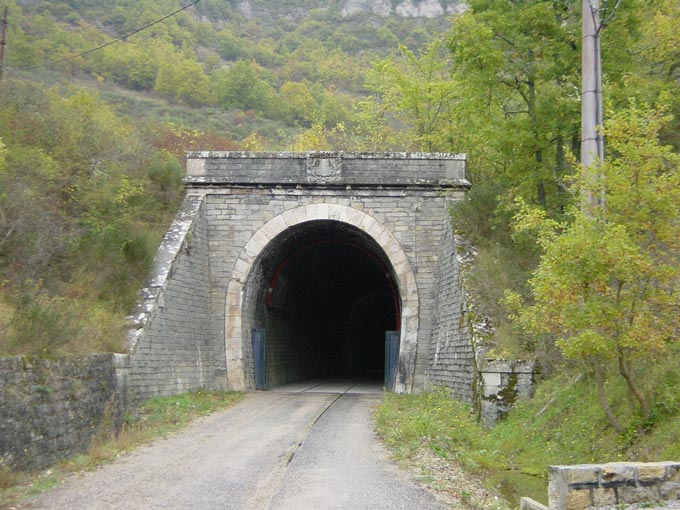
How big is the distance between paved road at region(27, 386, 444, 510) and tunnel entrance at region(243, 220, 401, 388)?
6.81m

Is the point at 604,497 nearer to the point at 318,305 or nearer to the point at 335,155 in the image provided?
the point at 335,155

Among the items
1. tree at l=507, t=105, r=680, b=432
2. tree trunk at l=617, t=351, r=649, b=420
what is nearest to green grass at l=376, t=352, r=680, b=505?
tree trunk at l=617, t=351, r=649, b=420

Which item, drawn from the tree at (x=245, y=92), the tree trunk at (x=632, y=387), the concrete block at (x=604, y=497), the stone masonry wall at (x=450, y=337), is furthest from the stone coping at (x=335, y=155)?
the tree at (x=245, y=92)

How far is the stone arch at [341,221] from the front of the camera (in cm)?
1761

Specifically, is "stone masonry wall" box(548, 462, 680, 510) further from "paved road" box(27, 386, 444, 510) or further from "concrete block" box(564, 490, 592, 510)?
"paved road" box(27, 386, 444, 510)

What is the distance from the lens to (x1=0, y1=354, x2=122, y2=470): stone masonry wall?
8484mm

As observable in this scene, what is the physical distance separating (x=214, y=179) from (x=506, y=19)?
812 centimetres

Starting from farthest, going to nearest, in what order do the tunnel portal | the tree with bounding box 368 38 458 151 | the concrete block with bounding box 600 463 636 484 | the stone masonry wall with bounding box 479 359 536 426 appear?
the tree with bounding box 368 38 458 151 < the tunnel portal < the stone masonry wall with bounding box 479 359 536 426 < the concrete block with bounding box 600 463 636 484

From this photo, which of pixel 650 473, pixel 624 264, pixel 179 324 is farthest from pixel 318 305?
pixel 650 473

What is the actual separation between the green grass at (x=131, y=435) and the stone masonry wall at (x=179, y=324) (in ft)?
1.54

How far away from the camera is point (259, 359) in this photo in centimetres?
1894

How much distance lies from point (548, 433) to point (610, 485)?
12.1 ft

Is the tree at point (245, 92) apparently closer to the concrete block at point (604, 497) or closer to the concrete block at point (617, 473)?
the concrete block at point (617, 473)

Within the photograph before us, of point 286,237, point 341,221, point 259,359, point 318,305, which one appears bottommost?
point 259,359
